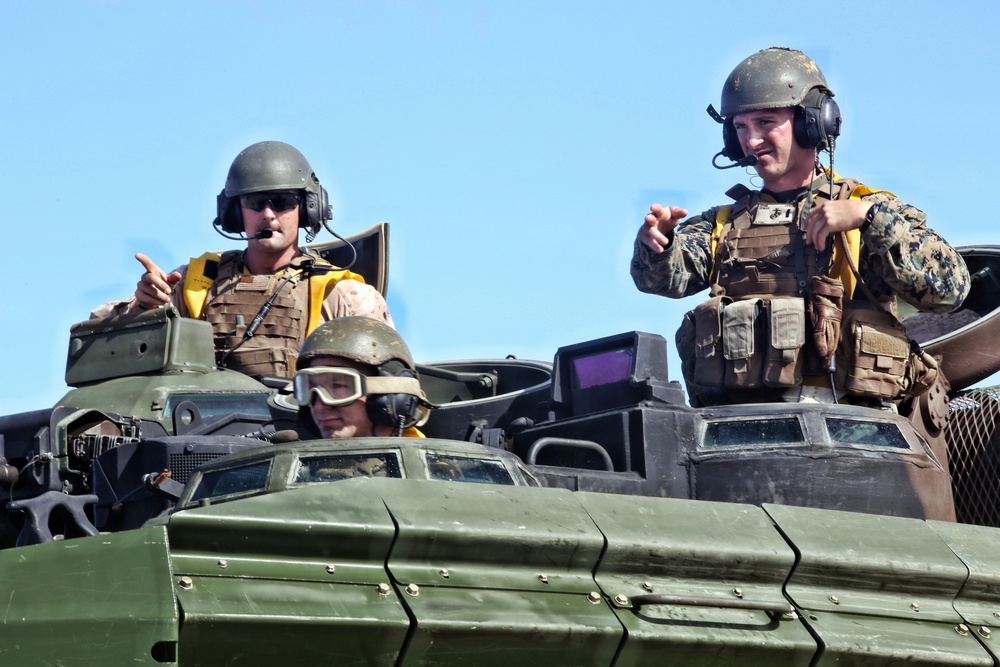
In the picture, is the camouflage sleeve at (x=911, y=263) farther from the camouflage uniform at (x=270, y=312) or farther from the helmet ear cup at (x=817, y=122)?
the camouflage uniform at (x=270, y=312)

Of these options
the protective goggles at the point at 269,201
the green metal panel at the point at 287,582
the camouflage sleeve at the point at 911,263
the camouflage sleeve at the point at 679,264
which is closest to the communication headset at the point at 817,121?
the camouflage sleeve at the point at 911,263

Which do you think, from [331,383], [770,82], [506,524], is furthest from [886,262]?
[506,524]

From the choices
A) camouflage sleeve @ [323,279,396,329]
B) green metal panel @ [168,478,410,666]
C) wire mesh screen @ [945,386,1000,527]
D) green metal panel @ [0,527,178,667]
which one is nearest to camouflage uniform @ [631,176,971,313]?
wire mesh screen @ [945,386,1000,527]

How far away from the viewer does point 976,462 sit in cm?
1155

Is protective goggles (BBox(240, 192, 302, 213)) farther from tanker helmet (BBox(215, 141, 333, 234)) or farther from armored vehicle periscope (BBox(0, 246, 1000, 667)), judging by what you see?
armored vehicle periscope (BBox(0, 246, 1000, 667))

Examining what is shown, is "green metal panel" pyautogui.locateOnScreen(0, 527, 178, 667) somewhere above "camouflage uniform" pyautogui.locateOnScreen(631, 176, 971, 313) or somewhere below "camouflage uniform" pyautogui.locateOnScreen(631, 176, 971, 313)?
below

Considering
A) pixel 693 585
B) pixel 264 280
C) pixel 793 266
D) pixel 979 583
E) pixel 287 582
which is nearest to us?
pixel 287 582

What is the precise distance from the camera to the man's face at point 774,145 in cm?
1141

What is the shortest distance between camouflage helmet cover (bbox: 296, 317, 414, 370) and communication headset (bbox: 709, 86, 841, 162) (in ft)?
10.7

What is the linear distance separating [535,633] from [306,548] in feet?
3.29

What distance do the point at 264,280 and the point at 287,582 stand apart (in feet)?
19.5

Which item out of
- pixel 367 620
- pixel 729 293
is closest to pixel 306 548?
pixel 367 620

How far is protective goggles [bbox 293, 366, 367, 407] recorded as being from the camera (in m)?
9.27

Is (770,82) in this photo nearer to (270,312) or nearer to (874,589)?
(270,312)
